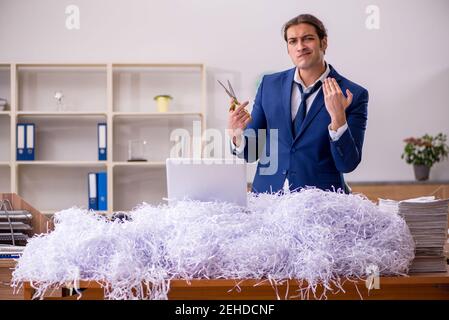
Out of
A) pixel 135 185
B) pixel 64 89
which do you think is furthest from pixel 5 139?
pixel 135 185

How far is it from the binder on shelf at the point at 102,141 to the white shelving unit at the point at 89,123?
0.63ft

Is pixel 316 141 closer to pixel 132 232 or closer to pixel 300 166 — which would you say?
pixel 300 166

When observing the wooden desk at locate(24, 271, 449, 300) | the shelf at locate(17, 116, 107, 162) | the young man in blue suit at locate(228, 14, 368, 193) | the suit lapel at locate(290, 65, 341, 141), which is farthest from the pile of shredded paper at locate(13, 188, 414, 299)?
the shelf at locate(17, 116, 107, 162)

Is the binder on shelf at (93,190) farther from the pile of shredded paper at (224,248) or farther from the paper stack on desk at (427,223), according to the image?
the paper stack on desk at (427,223)

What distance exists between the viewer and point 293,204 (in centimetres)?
153

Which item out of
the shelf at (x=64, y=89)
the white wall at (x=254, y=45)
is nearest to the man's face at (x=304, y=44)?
the white wall at (x=254, y=45)

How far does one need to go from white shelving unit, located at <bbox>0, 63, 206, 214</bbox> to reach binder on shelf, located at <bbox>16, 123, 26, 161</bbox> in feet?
0.63

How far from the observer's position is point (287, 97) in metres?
2.45

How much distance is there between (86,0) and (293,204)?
13.3 ft

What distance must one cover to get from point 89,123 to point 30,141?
20.2 inches

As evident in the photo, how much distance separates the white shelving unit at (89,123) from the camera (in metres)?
5.07

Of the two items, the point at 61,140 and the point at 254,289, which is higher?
the point at 61,140

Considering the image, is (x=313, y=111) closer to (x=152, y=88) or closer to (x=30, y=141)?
(x=152, y=88)
